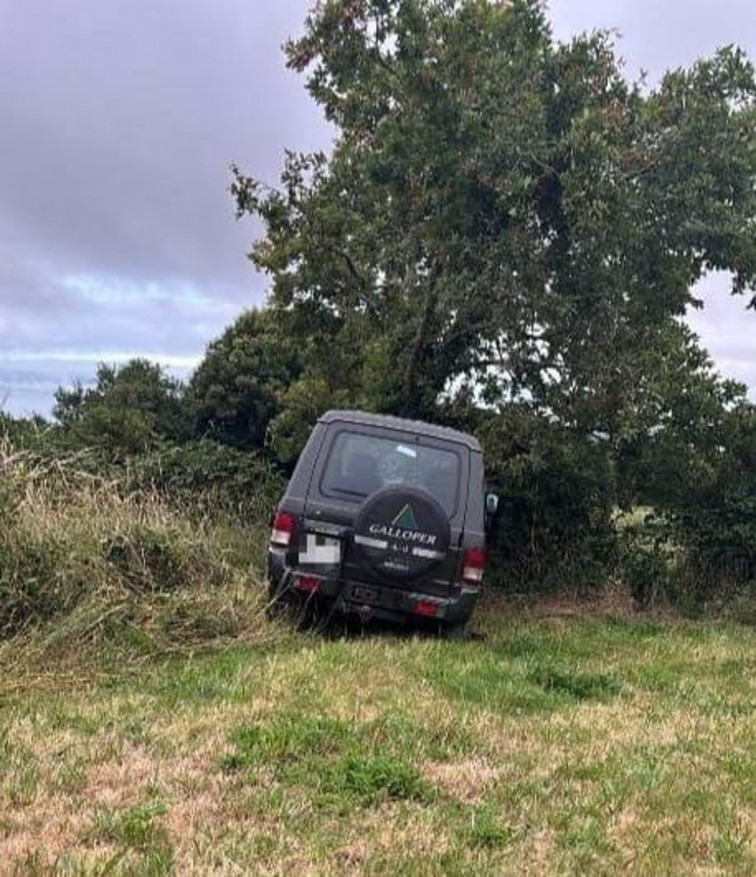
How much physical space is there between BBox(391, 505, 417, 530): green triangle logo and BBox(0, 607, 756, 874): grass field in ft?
3.05

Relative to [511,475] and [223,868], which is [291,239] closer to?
[511,475]

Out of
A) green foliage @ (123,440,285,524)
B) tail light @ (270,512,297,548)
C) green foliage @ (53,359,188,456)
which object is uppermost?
green foliage @ (53,359,188,456)

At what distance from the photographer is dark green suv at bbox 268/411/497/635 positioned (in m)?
7.59

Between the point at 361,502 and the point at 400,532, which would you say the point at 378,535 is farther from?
the point at 361,502

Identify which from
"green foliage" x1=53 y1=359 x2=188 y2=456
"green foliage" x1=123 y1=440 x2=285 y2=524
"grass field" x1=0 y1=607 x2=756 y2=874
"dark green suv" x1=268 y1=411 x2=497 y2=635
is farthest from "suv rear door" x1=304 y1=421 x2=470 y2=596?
"green foliage" x1=53 y1=359 x2=188 y2=456

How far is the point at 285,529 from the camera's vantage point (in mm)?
7777

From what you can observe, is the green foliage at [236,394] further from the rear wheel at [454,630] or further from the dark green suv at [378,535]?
the rear wheel at [454,630]

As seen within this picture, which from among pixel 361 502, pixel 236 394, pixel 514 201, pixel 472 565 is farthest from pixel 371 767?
pixel 236 394

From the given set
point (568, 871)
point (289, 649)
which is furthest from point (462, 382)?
point (568, 871)

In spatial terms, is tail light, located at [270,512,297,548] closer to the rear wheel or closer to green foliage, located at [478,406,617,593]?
the rear wheel

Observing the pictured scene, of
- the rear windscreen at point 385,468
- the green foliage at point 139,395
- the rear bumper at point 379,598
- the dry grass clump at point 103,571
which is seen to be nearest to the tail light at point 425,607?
the rear bumper at point 379,598

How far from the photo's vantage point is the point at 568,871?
11.8 ft

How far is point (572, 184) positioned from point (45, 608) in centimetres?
647

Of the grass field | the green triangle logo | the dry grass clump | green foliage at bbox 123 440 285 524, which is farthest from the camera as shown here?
green foliage at bbox 123 440 285 524
